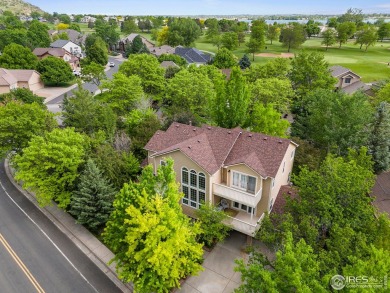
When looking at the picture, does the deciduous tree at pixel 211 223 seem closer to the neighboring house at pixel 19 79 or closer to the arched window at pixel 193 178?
the arched window at pixel 193 178

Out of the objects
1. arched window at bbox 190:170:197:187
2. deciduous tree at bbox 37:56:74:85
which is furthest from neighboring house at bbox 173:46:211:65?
arched window at bbox 190:170:197:187

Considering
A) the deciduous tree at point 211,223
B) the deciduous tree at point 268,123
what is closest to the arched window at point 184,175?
the deciduous tree at point 211,223

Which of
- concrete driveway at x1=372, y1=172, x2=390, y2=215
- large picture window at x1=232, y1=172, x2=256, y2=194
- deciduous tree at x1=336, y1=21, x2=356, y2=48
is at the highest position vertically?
deciduous tree at x1=336, y1=21, x2=356, y2=48

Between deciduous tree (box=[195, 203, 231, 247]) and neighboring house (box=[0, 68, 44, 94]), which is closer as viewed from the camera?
deciduous tree (box=[195, 203, 231, 247])

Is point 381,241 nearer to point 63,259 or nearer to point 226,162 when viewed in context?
point 226,162

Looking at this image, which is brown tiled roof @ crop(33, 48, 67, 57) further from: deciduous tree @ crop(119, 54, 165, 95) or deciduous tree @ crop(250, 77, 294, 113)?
deciduous tree @ crop(250, 77, 294, 113)

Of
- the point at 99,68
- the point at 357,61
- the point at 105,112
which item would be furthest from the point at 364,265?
the point at 357,61
